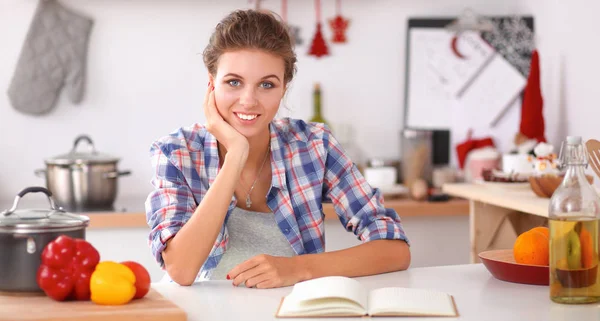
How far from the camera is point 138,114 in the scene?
3.56 meters

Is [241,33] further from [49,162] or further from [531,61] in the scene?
[531,61]

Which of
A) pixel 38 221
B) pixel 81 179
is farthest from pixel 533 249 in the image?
pixel 81 179

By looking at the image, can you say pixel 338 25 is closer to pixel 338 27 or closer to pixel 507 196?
pixel 338 27

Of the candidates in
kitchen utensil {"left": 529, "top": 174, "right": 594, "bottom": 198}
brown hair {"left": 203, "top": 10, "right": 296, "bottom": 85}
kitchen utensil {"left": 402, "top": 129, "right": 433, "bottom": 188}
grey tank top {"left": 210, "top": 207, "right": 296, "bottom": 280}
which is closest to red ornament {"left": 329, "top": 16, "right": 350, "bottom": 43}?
kitchen utensil {"left": 402, "top": 129, "right": 433, "bottom": 188}

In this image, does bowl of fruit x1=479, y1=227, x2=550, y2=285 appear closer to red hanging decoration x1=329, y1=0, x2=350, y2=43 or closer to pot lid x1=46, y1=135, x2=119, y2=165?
pot lid x1=46, y1=135, x2=119, y2=165

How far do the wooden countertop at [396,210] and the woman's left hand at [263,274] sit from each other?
149 centimetres

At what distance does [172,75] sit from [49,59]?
19.8 inches

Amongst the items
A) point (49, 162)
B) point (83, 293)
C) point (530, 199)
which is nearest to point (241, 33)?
point (83, 293)

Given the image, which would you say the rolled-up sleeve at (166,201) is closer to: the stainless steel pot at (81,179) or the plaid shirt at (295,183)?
the plaid shirt at (295,183)

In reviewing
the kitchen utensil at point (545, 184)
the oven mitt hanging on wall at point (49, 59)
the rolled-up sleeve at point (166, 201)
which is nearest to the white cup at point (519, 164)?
the kitchen utensil at point (545, 184)

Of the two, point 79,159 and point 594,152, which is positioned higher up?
point 594,152

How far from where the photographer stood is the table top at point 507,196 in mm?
2459

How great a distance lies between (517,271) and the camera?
160 cm

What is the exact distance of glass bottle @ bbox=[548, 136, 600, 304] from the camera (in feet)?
4.56
